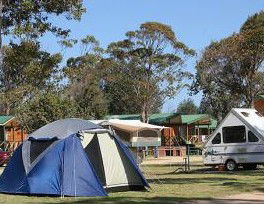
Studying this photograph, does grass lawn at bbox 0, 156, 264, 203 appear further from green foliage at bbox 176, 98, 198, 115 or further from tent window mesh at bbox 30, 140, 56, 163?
green foliage at bbox 176, 98, 198, 115

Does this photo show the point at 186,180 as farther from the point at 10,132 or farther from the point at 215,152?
the point at 10,132

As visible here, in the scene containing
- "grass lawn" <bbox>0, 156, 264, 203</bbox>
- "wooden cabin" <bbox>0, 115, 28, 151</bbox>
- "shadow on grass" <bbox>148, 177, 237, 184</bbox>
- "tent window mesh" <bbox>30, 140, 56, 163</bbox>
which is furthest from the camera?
"wooden cabin" <bbox>0, 115, 28, 151</bbox>

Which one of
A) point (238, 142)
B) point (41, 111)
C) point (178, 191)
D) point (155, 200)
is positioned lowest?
point (155, 200)

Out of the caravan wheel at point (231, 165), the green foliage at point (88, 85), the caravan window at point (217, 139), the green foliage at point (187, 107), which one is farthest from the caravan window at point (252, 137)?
the green foliage at point (187, 107)

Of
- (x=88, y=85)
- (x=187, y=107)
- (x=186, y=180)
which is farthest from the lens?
(x=187, y=107)

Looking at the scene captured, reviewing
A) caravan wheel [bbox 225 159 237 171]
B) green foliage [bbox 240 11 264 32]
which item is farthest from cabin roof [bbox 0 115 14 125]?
caravan wheel [bbox 225 159 237 171]

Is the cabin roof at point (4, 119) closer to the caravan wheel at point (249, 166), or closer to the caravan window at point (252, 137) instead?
Answer: the caravan wheel at point (249, 166)

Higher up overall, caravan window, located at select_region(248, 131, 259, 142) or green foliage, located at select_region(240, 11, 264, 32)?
green foliage, located at select_region(240, 11, 264, 32)

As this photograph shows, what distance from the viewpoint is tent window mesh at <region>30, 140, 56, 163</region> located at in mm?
15227

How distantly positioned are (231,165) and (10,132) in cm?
3239

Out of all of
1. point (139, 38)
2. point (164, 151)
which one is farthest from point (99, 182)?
point (139, 38)

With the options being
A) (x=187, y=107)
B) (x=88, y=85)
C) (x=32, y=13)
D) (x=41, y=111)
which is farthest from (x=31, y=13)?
(x=187, y=107)

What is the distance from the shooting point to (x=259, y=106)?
58.2m

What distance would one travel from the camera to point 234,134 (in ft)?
79.7
